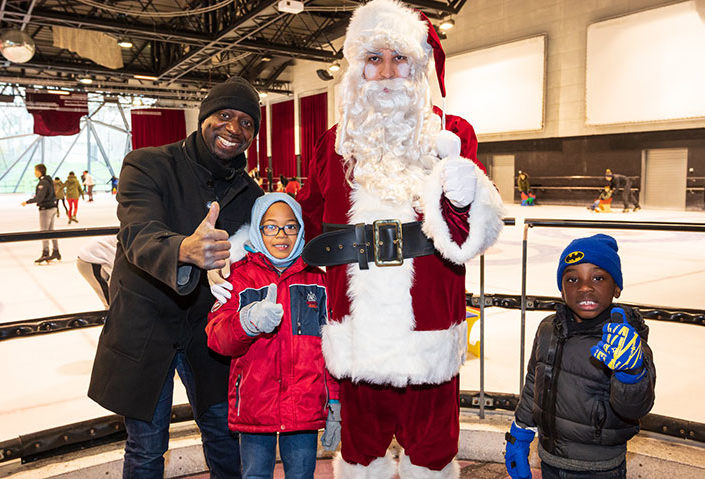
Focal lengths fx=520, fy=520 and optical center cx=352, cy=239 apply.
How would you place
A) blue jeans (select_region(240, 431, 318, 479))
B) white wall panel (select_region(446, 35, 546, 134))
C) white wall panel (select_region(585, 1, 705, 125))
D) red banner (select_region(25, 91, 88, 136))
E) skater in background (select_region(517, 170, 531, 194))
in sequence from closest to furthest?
blue jeans (select_region(240, 431, 318, 479)), white wall panel (select_region(585, 1, 705, 125)), white wall panel (select_region(446, 35, 546, 134)), skater in background (select_region(517, 170, 531, 194)), red banner (select_region(25, 91, 88, 136))

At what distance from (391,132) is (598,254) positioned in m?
0.68

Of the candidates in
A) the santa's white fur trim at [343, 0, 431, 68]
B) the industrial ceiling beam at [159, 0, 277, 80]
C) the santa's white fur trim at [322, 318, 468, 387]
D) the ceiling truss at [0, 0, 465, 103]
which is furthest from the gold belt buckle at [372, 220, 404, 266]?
the industrial ceiling beam at [159, 0, 277, 80]

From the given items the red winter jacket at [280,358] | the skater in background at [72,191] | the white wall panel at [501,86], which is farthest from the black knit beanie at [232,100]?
the white wall panel at [501,86]

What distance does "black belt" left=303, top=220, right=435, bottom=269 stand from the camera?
1.45m

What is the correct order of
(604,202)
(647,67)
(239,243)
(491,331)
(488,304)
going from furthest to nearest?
(604,202) → (647,67) → (491,331) → (488,304) → (239,243)

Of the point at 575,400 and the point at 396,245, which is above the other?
the point at 396,245

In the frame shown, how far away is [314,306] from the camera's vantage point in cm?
161

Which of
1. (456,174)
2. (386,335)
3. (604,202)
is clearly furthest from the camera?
(604,202)

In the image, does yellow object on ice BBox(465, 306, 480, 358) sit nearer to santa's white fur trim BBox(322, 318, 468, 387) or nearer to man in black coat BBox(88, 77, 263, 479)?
santa's white fur trim BBox(322, 318, 468, 387)

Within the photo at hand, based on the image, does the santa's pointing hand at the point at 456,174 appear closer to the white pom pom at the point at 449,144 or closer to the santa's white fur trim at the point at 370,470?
the white pom pom at the point at 449,144

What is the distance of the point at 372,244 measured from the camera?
1467 millimetres

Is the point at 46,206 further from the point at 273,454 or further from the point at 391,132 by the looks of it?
the point at 391,132

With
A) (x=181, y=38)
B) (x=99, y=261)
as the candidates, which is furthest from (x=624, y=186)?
(x=99, y=261)

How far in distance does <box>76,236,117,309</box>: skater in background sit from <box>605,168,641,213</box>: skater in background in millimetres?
13372
